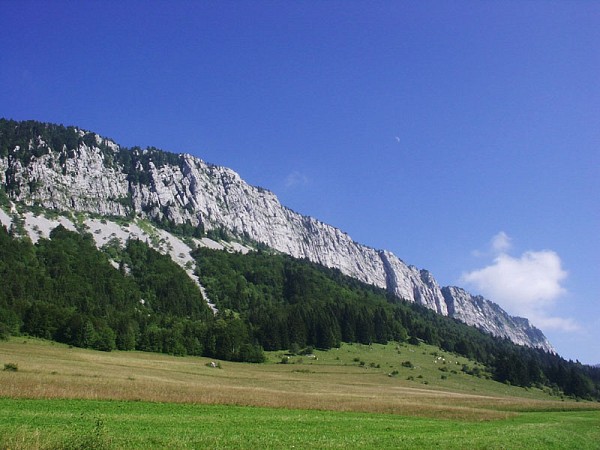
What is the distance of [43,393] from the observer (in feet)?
141

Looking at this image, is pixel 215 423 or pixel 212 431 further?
pixel 215 423

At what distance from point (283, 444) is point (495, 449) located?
13997 mm

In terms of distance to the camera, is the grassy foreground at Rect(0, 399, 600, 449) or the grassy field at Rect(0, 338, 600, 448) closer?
the grassy foreground at Rect(0, 399, 600, 449)

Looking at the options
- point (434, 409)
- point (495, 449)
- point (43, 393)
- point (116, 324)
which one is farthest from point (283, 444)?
point (116, 324)

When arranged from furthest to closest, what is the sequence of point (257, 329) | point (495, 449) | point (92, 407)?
point (257, 329) < point (92, 407) < point (495, 449)

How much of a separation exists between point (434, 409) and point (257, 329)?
14280cm

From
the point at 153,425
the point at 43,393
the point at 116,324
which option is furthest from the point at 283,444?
the point at 116,324

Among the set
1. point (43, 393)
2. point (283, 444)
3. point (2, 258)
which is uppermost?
point (2, 258)

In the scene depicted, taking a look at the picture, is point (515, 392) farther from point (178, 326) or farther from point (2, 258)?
point (2, 258)

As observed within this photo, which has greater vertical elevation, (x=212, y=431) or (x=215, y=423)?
(x=212, y=431)

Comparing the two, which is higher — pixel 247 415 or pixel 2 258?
pixel 2 258

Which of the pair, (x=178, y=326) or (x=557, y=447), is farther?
(x=178, y=326)

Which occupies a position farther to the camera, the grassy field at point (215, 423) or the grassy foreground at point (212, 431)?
the grassy field at point (215, 423)

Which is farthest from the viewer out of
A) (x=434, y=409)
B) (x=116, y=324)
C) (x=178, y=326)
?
(x=178, y=326)
